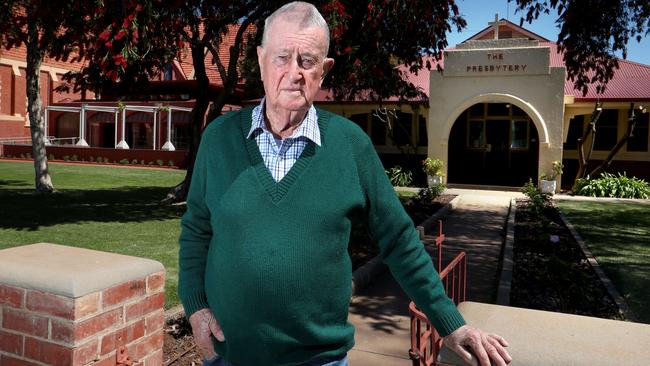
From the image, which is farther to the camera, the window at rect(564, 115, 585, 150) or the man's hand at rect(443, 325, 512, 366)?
the window at rect(564, 115, 585, 150)

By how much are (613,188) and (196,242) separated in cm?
1799

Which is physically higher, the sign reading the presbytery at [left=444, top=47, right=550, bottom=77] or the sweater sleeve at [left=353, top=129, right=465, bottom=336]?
the sign reading the presbytery at [left=444, top=47, right=550, bottom=77]

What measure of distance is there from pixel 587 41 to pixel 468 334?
12094 mm

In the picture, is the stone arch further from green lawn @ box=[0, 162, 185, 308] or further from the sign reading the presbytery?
green lawn @ box=[0, 162, 185, 308]

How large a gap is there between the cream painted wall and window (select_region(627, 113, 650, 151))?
3639mm

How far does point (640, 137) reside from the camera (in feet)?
65.3

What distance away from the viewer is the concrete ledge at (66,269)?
265 cm

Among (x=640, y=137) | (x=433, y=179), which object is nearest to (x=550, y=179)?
(x=433, y=179)

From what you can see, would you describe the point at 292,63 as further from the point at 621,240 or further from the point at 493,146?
the point at 493,146

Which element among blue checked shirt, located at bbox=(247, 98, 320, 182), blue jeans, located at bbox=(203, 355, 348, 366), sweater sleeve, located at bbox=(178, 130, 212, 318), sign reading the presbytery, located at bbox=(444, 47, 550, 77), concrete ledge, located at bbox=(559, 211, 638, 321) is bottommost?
concrete ledge, located at bbox=(559, 211, 638, 321)

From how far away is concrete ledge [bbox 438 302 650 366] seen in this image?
159cm

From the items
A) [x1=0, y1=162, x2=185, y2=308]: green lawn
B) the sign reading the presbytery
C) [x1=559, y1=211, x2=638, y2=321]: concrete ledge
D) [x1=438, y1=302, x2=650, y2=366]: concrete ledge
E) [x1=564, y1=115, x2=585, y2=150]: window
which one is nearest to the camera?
[x1=438, y1=302, x2=650, y2=366]: concrete ledge

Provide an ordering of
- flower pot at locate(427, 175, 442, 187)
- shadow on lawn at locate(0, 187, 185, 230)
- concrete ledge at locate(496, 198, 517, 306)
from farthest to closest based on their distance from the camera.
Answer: flower pot at locate(427, 175, 442, 187), shadow on lawn at locate(0, 187, 185, 230), concrete ledge at locate(496, 198, 517, 306)

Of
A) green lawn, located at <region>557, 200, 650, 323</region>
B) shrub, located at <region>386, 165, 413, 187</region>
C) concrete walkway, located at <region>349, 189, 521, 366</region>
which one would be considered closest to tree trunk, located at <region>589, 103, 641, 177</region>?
green lawn, located at <region>557, 200, 650, 323</region>
